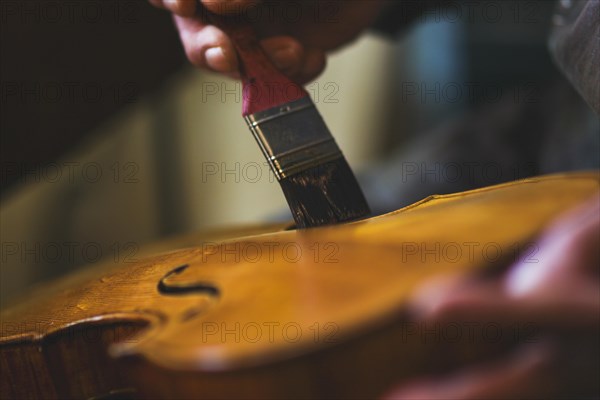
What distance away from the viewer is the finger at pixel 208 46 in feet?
2.26

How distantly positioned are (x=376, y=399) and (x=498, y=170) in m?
0.70

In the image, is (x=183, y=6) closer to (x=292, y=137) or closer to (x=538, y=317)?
(x=292, y=137)

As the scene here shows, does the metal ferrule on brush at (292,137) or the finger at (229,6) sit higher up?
the finger at (229,6)

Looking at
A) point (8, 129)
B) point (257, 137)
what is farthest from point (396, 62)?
point (257, 137)

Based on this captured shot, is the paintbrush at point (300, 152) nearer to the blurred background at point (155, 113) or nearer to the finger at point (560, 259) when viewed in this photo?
the finger at point (560, 259)

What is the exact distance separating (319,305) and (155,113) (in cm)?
164

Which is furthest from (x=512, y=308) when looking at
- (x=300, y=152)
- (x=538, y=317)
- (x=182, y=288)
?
(x=300, y=152)

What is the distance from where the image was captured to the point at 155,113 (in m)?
1.89

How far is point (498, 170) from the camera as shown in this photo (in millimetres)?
979

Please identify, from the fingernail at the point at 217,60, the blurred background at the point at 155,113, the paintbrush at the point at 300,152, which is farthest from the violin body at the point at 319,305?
the blurred background at the point at 155,113

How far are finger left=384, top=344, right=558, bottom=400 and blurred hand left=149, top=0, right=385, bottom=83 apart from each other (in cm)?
47

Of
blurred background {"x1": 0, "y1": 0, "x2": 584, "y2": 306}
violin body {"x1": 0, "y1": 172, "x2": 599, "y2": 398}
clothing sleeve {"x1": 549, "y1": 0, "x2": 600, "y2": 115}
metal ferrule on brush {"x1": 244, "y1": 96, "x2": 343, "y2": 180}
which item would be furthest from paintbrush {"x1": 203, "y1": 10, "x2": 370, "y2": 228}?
blurred background {"x1": 0, "y1": 0, "x2": 584, "y2": 306}

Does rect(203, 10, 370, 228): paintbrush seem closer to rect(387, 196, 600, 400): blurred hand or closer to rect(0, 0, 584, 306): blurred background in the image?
rect(387, 196, 600, 400): blurred hand

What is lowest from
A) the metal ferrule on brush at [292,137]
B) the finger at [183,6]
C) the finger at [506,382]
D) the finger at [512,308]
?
the finger at [506,382]
